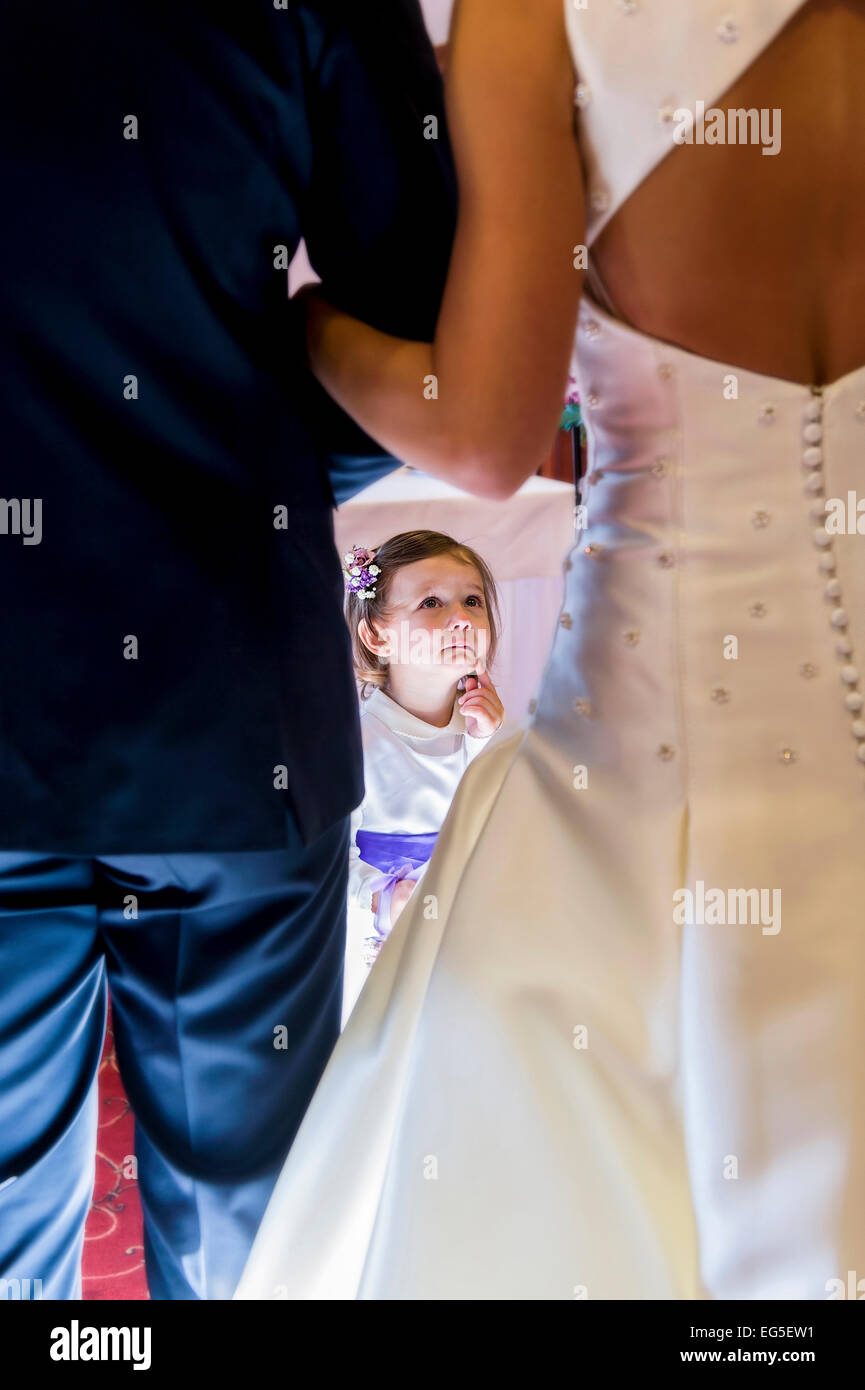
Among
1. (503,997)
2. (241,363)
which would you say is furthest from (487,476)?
(503,997)

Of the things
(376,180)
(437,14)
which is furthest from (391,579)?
(437,14)

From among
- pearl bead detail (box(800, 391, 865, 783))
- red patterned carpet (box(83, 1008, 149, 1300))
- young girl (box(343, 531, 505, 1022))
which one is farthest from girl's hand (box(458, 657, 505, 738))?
pearl bead detail (box(800, 391, 865, 783))

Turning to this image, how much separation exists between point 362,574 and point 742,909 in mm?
1827

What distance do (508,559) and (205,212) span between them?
70.5 inches

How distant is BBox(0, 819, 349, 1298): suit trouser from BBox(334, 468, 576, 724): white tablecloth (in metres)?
1.53

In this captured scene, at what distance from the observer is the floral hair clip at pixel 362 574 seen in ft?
8.36

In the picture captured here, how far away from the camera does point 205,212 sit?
90 centimetres

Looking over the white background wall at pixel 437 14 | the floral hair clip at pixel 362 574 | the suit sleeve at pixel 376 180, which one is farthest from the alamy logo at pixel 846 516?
the white background wall at pixel 437 14

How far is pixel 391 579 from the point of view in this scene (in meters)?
2.52

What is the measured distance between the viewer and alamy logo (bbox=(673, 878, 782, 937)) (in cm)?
79

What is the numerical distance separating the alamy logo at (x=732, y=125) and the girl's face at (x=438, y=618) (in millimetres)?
1653
